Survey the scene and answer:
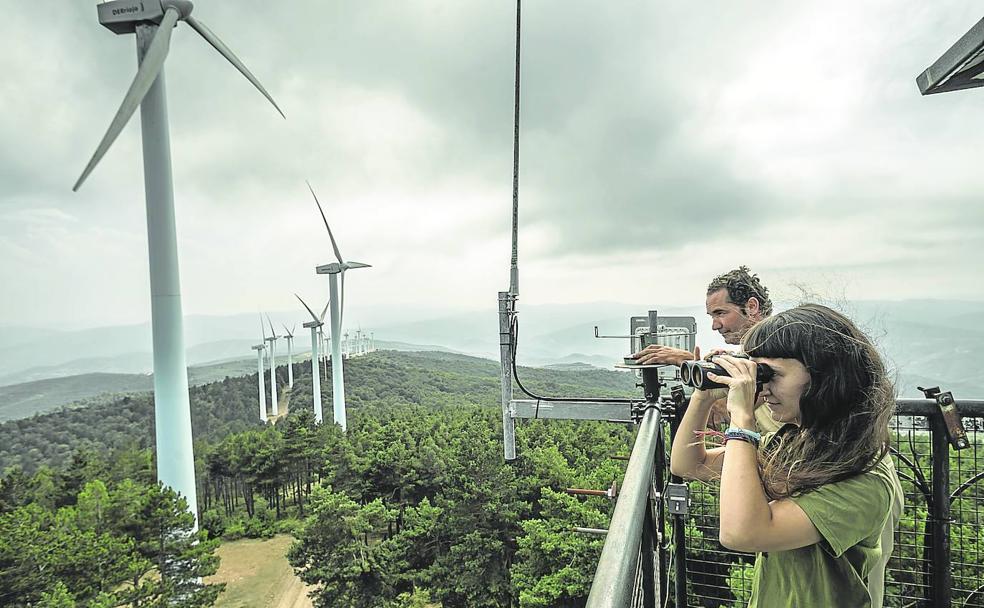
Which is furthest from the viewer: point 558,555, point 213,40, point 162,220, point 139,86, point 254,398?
point 254,398

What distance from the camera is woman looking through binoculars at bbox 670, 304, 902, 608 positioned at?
0.82m

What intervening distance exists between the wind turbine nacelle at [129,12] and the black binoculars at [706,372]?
10.5 meters

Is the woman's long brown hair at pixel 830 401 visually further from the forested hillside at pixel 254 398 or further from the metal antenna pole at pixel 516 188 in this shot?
the metal antenna pole at pixel 516 188

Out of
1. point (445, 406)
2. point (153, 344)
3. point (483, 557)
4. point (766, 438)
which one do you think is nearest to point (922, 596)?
point (766, 438)

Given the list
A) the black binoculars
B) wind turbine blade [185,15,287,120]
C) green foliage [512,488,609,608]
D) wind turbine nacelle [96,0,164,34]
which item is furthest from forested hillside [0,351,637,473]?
wind turbine nacelle [96,0,164,34]

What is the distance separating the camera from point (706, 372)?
3.19 ft

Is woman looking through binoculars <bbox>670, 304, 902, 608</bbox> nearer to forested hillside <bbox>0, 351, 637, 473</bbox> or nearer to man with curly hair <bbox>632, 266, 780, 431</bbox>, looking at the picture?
man with curly hair <bbox>632, 266, 780, 431</bbox>

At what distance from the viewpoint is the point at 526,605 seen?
51.8ft

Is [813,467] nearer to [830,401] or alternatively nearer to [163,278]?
[830,401]

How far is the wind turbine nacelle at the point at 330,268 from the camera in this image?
781 inches

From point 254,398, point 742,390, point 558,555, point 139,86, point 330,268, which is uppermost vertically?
point 139,86

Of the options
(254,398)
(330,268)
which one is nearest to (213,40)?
(330,268)

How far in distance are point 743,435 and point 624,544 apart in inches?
16.0

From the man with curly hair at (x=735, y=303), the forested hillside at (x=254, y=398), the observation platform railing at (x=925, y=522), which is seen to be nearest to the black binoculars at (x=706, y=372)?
the observation platform railing at (x=925, y=522)
